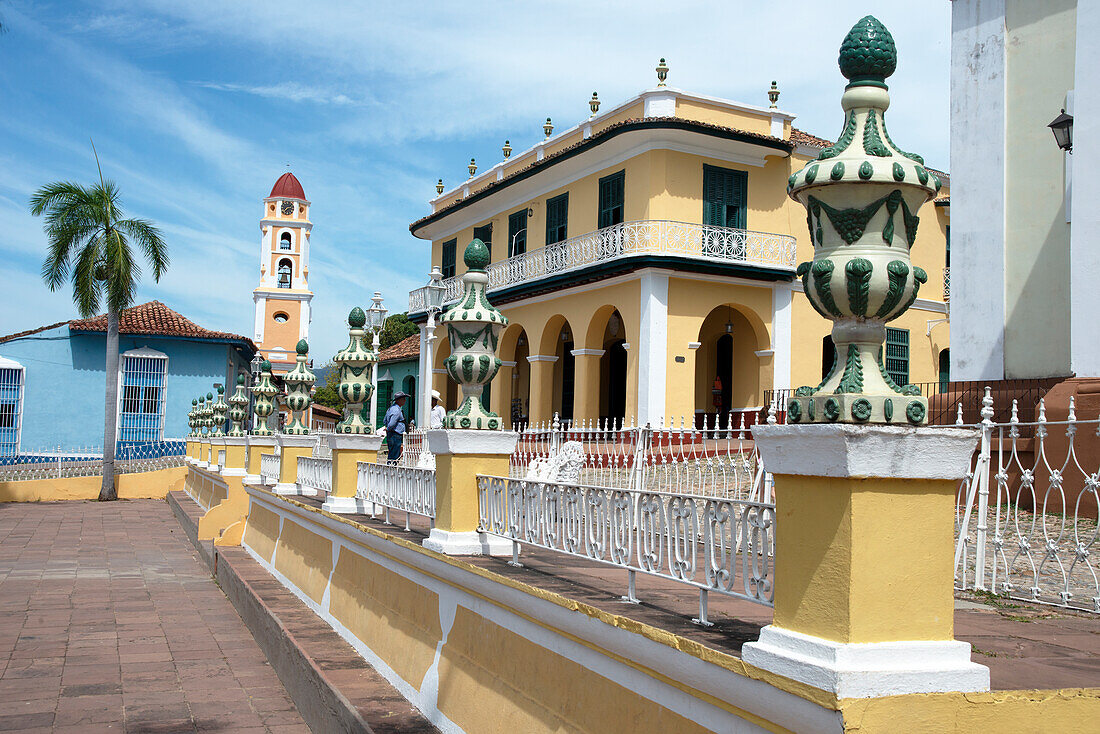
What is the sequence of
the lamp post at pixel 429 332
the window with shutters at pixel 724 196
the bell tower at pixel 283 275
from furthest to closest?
the bell tower at pixel 283 275, the lamp post at pixel 429 332, the window with shutters at pixel 724 196

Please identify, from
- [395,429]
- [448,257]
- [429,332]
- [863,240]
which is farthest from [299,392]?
[448,257]

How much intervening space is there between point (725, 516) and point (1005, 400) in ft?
30.8

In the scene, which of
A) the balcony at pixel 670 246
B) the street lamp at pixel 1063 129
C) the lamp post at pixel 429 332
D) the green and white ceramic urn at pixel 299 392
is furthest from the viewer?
the lamp post at pixel 429 332

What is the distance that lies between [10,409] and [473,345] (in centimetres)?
2809

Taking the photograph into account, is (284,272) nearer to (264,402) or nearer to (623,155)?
(623,155)

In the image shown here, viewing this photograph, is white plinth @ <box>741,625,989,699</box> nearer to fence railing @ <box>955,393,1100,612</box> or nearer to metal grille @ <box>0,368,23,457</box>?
fence railing @ <box>955,393,1100,612</box>

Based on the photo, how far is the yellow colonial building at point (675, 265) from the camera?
1772cm

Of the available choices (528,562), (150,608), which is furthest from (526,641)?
(150,608)

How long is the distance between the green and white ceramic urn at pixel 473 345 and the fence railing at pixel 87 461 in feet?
72.7

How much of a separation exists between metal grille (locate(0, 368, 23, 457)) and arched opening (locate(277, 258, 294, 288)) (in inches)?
786

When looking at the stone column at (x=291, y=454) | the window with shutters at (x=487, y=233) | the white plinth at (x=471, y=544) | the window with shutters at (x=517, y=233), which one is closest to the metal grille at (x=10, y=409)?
the window with shutters at (x=487, y=233)

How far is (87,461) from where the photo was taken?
2627 cm

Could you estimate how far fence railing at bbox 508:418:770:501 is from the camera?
542 centimetres

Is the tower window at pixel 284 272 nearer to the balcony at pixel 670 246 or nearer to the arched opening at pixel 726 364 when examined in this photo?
the balcony at pixel 670 246
